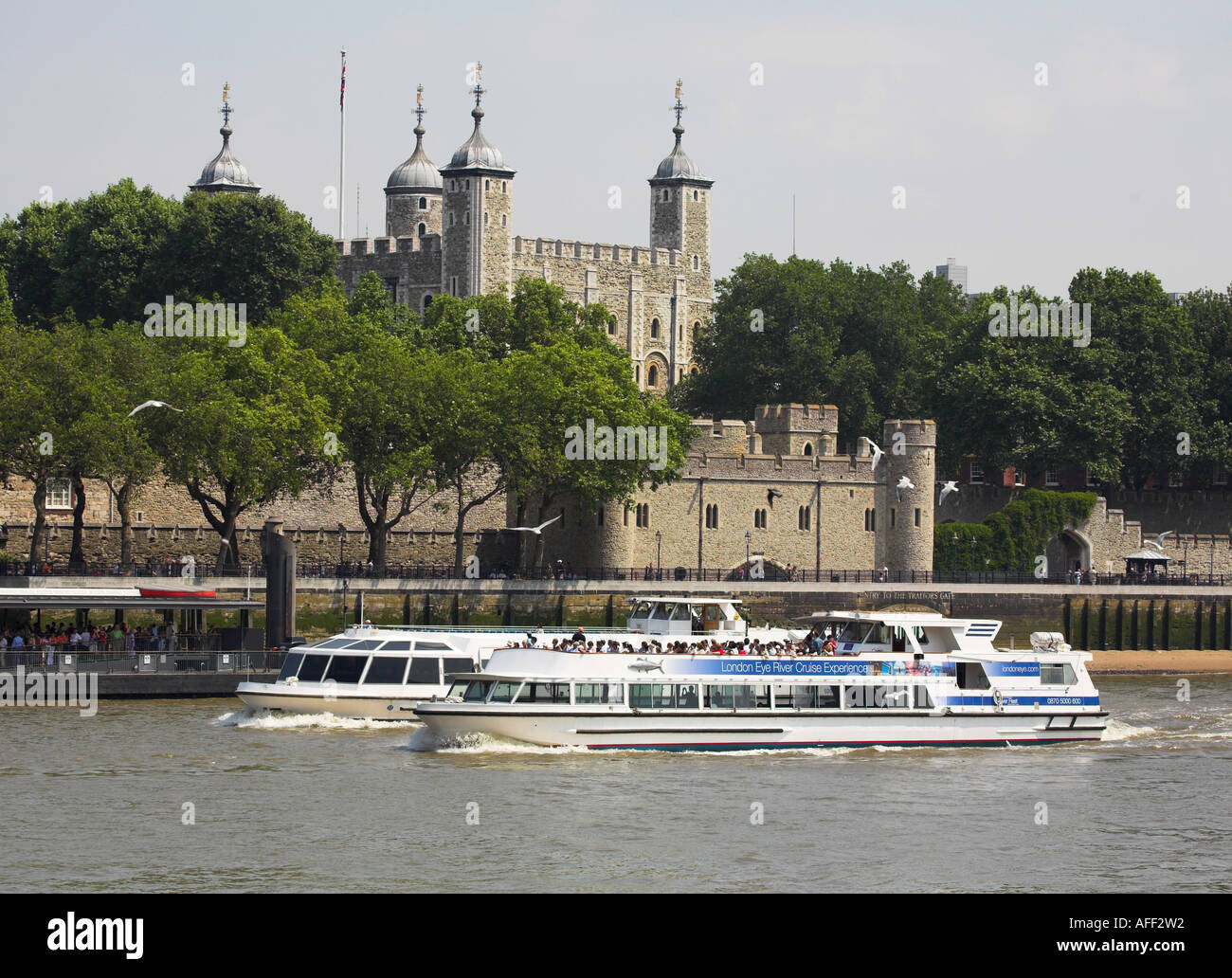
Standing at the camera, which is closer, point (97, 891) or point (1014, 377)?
point (97, 891)

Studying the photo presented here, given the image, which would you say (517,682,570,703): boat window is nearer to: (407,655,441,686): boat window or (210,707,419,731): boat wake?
(210,707,419,731): boat wake

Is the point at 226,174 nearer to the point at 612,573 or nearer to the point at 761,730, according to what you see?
the point at 612,573

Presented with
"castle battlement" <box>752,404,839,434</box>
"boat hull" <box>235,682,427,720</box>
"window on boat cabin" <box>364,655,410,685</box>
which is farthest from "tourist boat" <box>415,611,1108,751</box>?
"castle battlement" <box>752,404,839,434</box>

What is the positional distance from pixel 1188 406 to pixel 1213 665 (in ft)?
70.1

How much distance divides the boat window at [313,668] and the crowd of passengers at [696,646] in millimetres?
4545

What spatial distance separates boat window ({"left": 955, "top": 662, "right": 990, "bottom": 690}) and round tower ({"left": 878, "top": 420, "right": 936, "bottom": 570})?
32.2 meters

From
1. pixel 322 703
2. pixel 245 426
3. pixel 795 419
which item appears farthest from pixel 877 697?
pixel 795 419

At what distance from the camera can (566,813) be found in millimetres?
Result: 34125

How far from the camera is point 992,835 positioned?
3312 centimetres

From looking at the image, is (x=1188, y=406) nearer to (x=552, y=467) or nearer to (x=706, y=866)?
(x=552, y=467)

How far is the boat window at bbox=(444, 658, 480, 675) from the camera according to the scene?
47.6m

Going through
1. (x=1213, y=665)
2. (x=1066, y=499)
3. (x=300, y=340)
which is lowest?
(x=1213, y=665)

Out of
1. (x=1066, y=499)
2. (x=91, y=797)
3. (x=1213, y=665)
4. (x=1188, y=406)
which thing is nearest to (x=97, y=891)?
(x=91, y=797)
